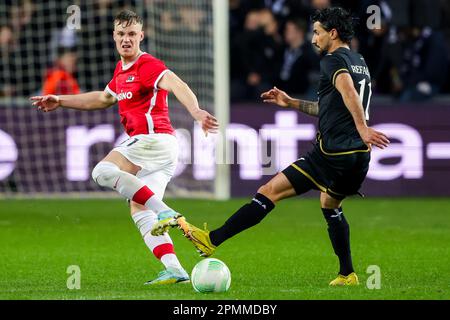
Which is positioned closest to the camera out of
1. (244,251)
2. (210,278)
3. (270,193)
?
(210,278)

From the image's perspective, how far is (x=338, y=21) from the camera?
8.36 meters

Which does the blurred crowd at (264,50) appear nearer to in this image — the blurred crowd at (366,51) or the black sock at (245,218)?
the blurred crowd at (366,51)

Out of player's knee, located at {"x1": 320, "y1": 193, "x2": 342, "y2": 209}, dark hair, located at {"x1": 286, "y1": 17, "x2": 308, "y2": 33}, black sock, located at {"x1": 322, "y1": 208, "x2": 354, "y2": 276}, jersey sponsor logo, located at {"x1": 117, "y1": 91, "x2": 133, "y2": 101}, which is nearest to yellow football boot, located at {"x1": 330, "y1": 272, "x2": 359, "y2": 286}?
black sock, located at {"x1": 322, "y1": 208, "x2": 354, "y2": 276}

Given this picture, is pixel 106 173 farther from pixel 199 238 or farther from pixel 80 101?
pixel 80 101

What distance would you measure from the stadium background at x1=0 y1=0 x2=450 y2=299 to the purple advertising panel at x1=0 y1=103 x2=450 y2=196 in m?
0.02

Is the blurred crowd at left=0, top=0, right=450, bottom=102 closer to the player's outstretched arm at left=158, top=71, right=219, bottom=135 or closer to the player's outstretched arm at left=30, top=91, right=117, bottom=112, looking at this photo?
the player's outstretched arm at left=30, top=91, right=117, bottom=112

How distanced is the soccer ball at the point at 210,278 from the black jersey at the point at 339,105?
1213mm

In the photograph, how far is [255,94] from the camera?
18.0m

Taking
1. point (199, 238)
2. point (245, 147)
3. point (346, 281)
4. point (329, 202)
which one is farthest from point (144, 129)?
point (245, 147)

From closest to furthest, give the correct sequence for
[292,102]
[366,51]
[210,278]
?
[210,278]
[292,102]
[366,51]

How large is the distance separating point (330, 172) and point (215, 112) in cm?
783

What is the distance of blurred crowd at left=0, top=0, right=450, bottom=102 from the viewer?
57.3 ft

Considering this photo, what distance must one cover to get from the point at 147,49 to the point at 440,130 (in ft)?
14.3
